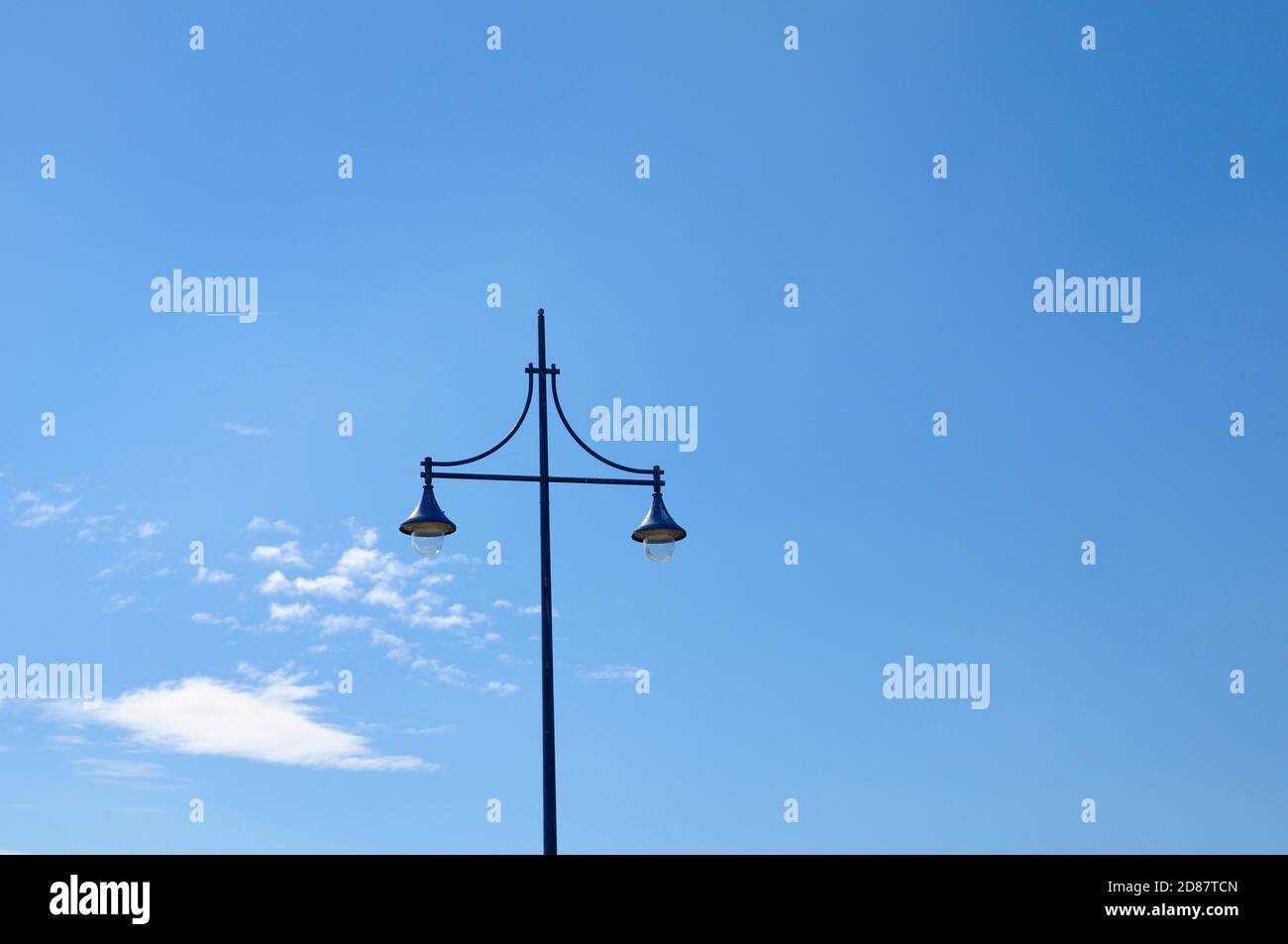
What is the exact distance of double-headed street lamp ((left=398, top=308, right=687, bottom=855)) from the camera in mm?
12555

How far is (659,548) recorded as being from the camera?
14422 mm

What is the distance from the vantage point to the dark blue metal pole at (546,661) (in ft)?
40.3
